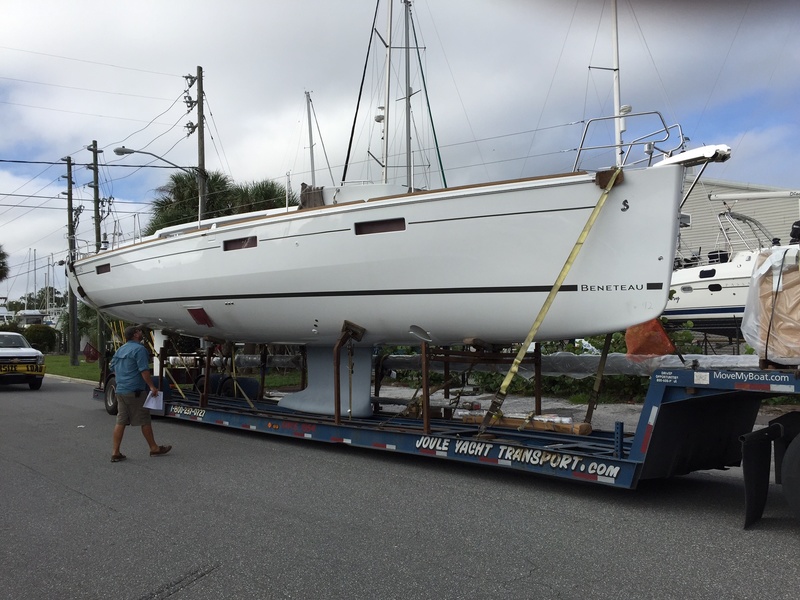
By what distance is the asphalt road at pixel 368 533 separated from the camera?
13.1 feet

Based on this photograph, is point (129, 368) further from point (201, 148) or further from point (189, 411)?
point (201, 148)

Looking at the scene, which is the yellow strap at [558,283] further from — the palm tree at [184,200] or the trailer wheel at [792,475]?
the palm tree at [184,200]

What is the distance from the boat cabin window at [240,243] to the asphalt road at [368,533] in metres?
2.77

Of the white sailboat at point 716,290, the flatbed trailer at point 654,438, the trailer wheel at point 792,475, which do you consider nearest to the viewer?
the trailer wheel at point 792,475

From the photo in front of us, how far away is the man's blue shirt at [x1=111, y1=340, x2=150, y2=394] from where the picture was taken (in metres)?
→ 8.01

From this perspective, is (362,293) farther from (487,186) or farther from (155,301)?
(155,301)

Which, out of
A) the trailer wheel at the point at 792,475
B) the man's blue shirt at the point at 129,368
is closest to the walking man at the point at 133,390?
the man's blue shirt at the point at 129,368

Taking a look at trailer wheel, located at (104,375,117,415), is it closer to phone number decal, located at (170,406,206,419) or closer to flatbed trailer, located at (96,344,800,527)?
phone number decal, located at (170,406,206,419)

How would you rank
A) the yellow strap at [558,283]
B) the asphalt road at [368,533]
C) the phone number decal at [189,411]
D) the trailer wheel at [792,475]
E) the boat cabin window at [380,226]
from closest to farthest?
1. the asphalt road at [368,533]
2. the trailer wheel at [792,475]
3. the yellow strap at [558,283]
4. the boat cabin window at [380,226]
5. the phone number decal at [189,411]

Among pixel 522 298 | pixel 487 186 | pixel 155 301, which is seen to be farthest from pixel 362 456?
pixel 155 301

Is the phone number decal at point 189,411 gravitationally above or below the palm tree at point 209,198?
below

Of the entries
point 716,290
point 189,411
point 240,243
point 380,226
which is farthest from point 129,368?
point 716,290

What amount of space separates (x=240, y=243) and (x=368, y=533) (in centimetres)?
518

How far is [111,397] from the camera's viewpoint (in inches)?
476
